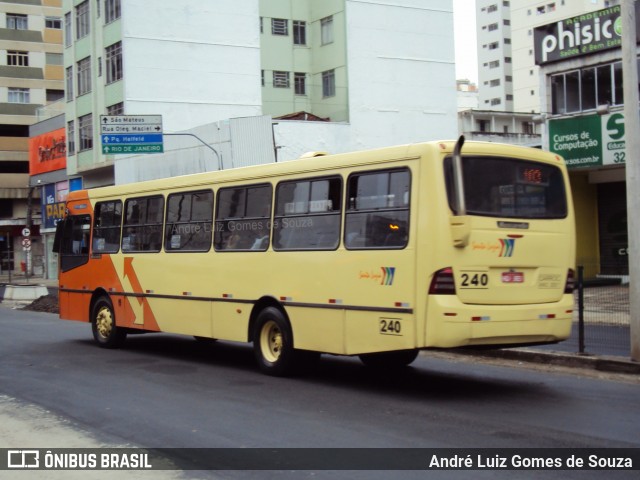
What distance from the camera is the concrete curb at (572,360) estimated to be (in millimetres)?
12086

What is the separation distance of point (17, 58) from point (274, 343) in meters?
72.6

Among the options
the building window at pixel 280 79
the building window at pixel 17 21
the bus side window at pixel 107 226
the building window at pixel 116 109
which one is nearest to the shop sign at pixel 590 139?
the bus side window at pixel 107 226

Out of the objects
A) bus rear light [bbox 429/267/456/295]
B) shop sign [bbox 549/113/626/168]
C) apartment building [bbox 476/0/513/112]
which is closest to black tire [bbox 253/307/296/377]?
bus rear light [bbox 429/267/456/295]

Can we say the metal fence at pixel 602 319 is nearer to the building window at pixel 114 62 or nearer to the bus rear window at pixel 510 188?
the bus rear window at pixel 510 188

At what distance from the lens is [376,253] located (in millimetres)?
10594

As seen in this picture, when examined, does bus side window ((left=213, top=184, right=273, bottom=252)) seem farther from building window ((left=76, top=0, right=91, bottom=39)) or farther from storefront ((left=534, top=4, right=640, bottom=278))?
building window ((left=76, top=0, right=91, bottom=39))

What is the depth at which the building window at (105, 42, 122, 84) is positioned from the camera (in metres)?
46.5

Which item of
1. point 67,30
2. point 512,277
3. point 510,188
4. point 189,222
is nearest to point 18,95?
point 67,30

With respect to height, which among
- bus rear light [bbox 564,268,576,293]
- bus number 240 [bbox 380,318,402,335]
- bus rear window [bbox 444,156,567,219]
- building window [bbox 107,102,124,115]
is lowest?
bus number 240 [bbox 380,318,402,335]

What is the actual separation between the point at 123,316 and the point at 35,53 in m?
68.7

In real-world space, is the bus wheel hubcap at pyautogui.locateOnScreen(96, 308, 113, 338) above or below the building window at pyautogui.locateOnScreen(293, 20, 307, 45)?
below

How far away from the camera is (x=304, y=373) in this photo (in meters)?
12.4

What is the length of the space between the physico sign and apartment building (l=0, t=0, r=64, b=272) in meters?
54.8

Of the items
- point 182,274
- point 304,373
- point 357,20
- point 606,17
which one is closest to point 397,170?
point 304,373
